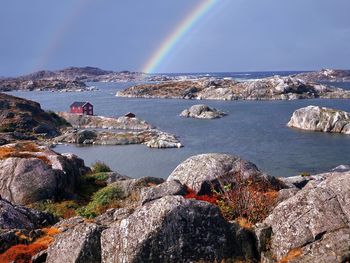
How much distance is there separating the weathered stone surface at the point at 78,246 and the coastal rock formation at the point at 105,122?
10300cm

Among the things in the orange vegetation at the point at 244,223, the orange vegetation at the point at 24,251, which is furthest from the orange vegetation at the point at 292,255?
the orange vegetation at the point at 24,251

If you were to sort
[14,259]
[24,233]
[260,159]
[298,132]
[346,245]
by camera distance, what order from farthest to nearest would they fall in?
[298,132], [260,159], [24,233], [14,259], [346,245]

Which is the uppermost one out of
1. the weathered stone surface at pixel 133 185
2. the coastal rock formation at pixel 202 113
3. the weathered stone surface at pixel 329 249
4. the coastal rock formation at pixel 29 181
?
the weathered stone surface at pixel 329 249

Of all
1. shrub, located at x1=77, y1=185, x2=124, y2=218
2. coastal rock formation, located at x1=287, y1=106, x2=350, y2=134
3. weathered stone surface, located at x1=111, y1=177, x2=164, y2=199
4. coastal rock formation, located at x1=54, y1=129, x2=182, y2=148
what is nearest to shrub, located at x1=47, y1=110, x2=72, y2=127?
coastal rock formation, located at x1=54, y1=129, x2=182, y2=148

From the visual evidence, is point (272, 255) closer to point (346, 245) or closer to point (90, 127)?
point (346, 245)

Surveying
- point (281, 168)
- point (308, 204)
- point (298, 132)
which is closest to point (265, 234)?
point (308, 204)

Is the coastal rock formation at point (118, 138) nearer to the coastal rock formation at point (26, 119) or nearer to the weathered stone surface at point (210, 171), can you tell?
the coastal rock formation at point (26, 119)

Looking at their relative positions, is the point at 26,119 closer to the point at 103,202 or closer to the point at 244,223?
the point at 103,202

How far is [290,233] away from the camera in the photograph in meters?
12.5

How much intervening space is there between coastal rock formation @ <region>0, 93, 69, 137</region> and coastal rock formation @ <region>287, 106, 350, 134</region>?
204 ft

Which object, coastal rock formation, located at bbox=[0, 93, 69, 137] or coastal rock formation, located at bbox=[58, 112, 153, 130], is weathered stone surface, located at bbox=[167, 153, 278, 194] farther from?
coastal rock formation, located at bbox=[0, 93, 69, 137]

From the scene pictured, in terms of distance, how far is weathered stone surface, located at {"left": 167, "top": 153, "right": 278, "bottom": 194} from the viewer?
21516 mm

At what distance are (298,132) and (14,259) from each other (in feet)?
328

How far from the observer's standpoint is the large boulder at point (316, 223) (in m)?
11.6
